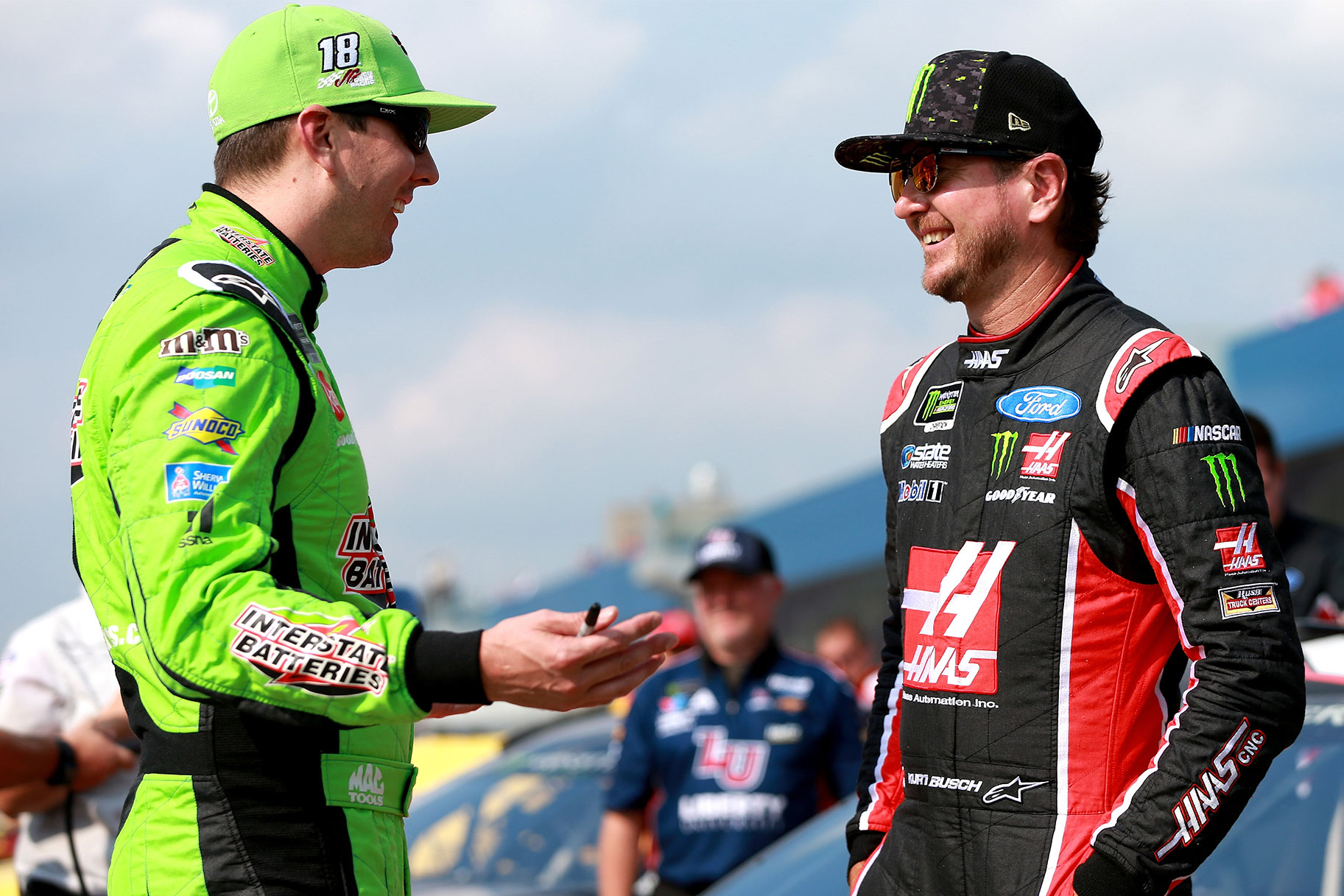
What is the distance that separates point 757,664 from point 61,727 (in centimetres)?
225

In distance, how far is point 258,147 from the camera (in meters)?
2.34

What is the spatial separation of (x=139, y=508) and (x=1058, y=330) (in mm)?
1507

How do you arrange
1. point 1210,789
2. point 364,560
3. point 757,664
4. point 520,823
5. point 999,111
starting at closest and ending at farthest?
1. point 1210,789
2. point 364,560
3. point 999,111
4. point 757,664
5. point 520,823

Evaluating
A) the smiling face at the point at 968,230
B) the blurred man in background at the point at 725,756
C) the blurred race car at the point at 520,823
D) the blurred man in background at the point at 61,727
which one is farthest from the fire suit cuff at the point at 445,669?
the blurred race car at the point at 520,823

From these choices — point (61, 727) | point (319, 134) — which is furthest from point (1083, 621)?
point (61, 727)

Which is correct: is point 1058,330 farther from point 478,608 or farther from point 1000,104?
point 478,608

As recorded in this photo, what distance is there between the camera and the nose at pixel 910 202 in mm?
2658

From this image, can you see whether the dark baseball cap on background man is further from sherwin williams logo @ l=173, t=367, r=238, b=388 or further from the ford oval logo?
sherwin williams logo @ l=173, t=367, r=238, b=388

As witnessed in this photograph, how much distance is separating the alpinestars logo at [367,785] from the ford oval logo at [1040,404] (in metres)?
1.18

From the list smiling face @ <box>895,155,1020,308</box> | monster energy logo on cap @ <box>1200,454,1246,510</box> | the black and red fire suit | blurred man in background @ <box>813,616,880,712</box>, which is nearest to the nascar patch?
the black and red fire suit

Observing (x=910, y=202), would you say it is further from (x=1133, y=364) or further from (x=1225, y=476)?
(x=1225, y=476)

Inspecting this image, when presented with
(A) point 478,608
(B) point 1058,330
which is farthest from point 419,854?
(A) point 478,608

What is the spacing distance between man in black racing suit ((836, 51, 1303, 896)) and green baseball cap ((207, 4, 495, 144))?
881mm

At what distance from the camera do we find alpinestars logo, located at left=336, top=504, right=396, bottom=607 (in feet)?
7.15
